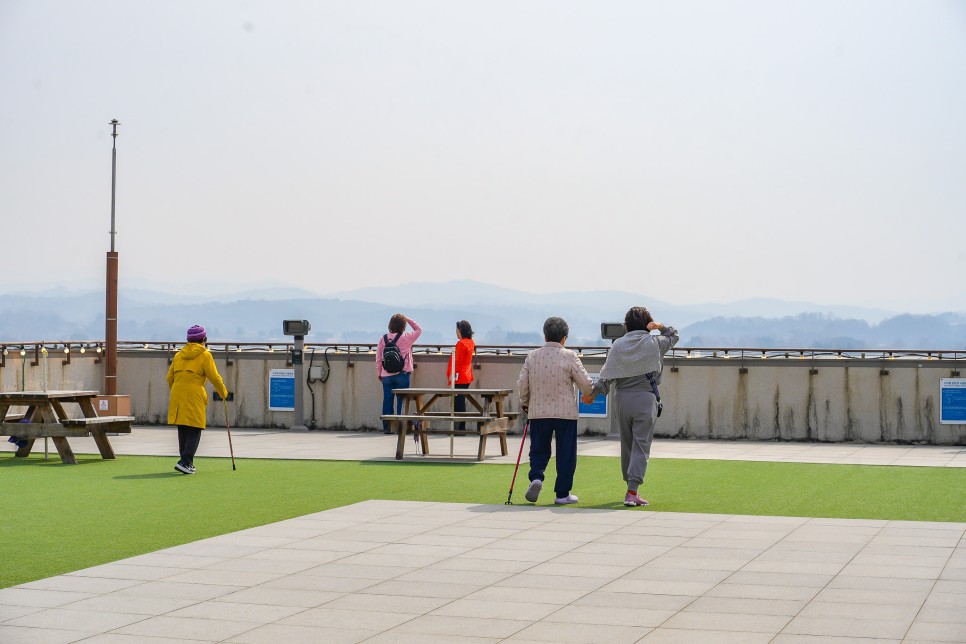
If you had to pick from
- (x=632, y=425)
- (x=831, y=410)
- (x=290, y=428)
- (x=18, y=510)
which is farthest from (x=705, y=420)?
(x=18, y=510)

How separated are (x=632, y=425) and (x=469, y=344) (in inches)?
296

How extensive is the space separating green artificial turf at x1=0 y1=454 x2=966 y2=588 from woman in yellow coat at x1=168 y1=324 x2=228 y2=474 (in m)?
0.32

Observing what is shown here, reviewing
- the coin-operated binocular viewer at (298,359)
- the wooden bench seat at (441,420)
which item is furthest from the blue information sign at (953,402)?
the coin-operated binocular viewer at (298,359)

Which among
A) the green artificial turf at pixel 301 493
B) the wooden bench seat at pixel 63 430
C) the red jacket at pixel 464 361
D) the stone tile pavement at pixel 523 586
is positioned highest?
the red jacket at pixel 464 361

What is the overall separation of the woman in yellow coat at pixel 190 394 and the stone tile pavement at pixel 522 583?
3.70m

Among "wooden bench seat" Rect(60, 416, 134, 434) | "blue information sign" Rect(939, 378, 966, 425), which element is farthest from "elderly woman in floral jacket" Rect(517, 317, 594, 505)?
"blue information sign" Rect(939, 378, 966, 425)

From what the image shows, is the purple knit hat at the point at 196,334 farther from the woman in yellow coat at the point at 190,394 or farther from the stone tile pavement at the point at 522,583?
the stone tile pavement at the point at 522,583

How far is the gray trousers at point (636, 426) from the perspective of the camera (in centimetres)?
1138

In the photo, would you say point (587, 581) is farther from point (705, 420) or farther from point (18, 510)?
Result: point (705, 420)

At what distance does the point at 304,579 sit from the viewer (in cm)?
777

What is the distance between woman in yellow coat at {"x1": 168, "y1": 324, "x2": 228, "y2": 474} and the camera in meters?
14.1

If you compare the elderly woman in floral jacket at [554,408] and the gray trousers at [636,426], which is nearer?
the gray trousers at [636,426]

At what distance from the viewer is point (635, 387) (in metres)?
11.6

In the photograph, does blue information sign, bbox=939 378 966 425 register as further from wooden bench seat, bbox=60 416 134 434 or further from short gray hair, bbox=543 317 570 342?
wooden bench seat, bbox=60 416 134 434
